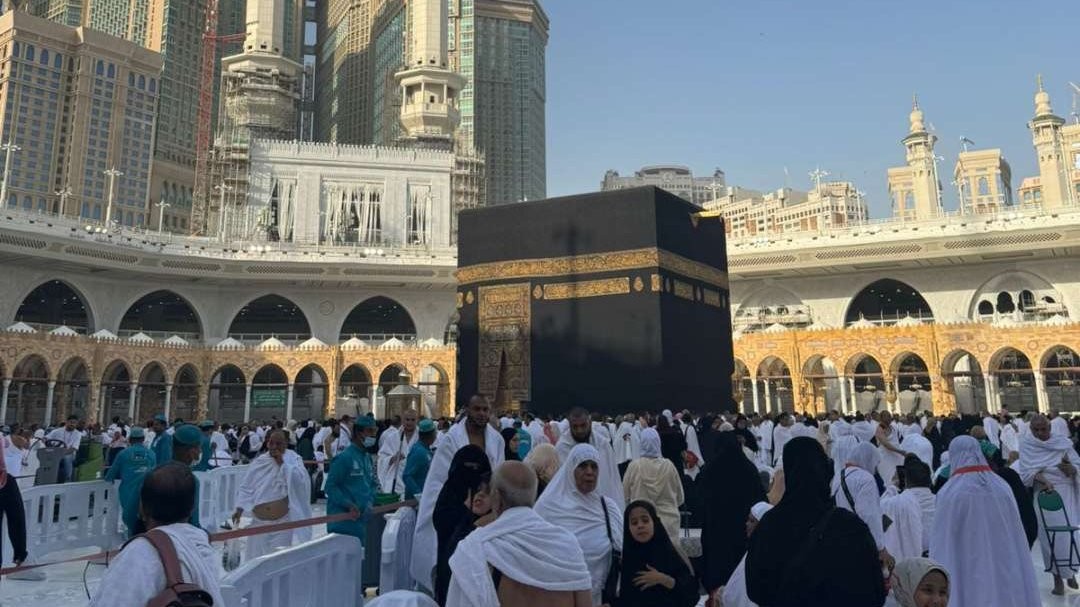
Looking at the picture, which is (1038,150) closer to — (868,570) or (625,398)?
(625,398)

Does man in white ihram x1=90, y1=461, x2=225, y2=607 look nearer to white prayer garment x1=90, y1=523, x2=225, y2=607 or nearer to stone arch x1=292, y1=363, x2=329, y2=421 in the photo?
white prayer garment x1=90, y1=523, x2=225, y2=607

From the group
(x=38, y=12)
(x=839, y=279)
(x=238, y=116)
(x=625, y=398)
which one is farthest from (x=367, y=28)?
(x=625, y=398)

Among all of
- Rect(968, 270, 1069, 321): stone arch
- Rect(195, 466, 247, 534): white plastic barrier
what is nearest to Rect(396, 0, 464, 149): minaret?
Rect(968, 270, 1069, 321): stone arch

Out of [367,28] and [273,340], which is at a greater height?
[367,28]

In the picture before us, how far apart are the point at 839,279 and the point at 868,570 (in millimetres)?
29116

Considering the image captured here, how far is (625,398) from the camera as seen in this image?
48.9ft

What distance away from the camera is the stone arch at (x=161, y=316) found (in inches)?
1225

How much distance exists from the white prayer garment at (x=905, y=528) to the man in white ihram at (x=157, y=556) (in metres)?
3.60

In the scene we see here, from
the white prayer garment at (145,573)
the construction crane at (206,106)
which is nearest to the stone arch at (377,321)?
the construction crane at (206,106)

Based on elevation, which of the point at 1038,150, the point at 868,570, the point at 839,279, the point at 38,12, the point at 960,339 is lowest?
the point at 868,570

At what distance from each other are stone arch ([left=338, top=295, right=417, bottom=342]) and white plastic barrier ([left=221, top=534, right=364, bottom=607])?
2984 cm

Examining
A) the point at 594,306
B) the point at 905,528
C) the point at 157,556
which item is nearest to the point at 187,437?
the point at 157,556

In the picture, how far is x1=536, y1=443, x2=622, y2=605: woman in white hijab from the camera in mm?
2672

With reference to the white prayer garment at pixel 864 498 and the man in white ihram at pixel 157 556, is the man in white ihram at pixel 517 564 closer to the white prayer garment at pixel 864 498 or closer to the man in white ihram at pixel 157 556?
the man in white ihram at pixel 157 556
